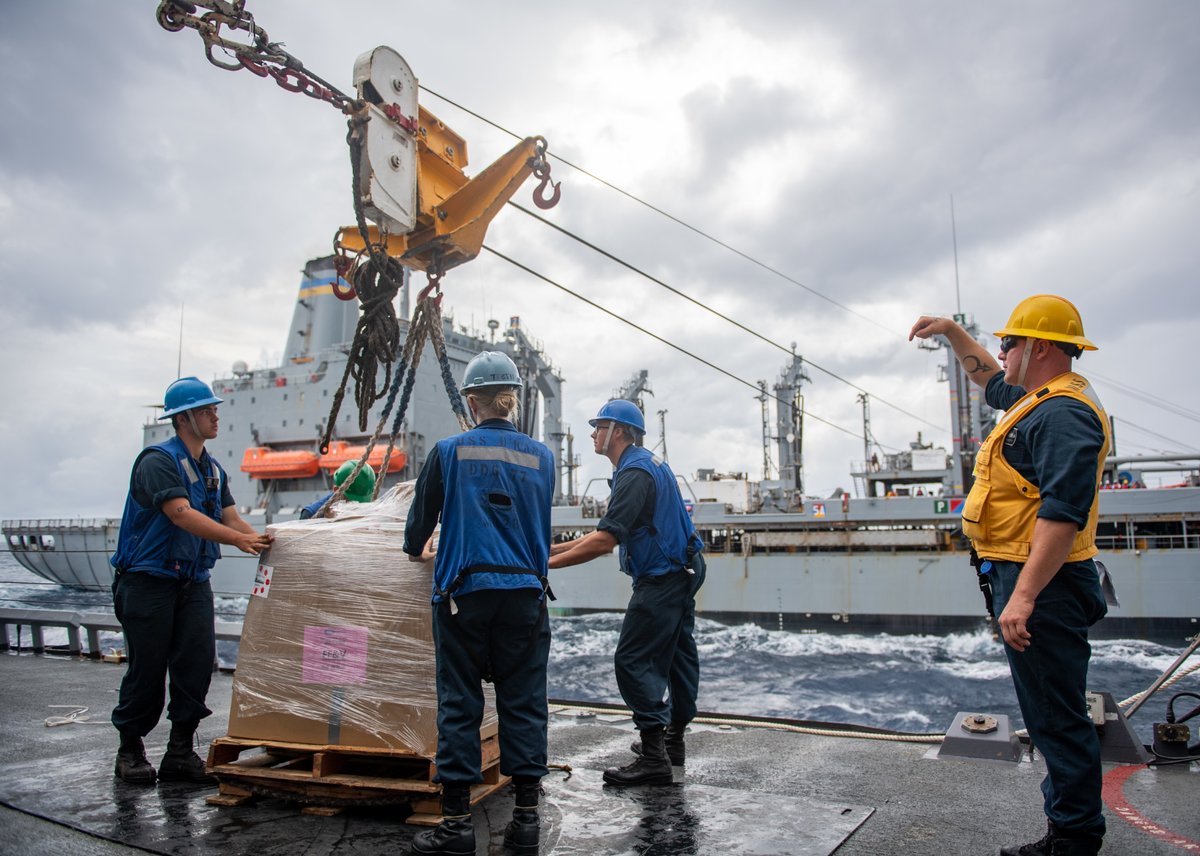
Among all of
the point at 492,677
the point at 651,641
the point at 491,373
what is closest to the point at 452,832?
the point at 492,677

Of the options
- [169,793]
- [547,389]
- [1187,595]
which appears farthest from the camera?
[547,389]

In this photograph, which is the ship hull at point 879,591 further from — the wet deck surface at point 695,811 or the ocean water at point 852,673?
the wet deck surface at point 695,811

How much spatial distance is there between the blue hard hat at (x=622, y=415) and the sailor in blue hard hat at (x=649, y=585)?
0.10 feet

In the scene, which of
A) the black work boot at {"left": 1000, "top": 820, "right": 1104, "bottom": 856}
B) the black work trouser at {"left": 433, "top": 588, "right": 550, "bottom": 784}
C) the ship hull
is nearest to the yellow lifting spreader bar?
Answer: the black work trouser at {"left": 433, "top": 588, "right": 550, "bottom": 784}

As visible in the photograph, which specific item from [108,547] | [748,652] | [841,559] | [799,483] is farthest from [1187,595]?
[108,547]

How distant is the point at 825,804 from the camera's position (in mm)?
2451

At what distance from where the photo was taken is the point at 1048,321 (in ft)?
6.51

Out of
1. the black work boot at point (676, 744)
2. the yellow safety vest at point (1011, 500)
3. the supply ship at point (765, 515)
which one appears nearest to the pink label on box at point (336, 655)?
the black work boot at point (676, 744)

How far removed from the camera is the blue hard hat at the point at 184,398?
2824mm

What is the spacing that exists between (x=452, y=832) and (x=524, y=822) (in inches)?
8.0

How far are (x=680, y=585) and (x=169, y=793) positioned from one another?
1.94m

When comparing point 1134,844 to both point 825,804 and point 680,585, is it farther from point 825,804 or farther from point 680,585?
point 680,585

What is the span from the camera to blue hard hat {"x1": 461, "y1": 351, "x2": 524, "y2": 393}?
2381mm

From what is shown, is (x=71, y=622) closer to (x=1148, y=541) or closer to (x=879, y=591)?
(x=879, y=591)
